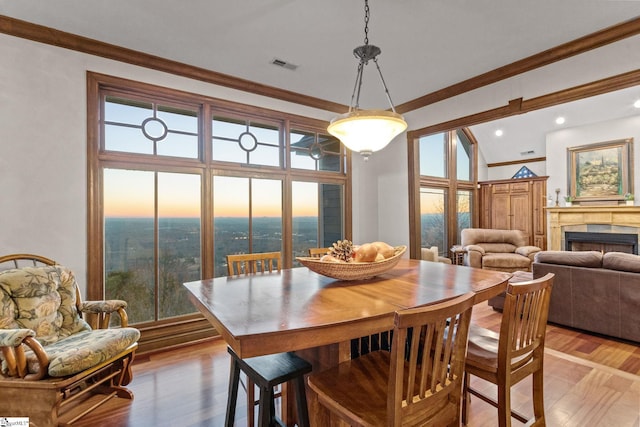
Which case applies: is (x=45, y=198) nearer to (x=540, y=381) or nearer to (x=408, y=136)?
(x=540, y=381)

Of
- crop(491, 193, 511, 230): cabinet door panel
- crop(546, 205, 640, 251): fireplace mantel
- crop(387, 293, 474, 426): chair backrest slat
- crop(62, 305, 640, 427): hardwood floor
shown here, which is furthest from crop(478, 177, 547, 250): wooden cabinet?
crop(387, 293, 474, 426): chair backrest slat

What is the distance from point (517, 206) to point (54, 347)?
27.4ft

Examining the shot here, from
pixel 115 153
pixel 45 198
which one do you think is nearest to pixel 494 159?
pixel 115 153

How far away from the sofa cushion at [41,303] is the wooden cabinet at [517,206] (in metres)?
8.09

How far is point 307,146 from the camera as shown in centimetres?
420

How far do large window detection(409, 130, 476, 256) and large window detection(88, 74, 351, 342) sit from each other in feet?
10.1

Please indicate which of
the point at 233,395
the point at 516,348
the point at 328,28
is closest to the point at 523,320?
the point at 516,348

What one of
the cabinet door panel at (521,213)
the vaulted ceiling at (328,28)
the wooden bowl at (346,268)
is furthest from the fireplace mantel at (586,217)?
the wooden bowl at (346,268)

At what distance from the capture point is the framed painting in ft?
18.9

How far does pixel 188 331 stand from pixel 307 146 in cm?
258

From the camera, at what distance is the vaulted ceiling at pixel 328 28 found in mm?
2258

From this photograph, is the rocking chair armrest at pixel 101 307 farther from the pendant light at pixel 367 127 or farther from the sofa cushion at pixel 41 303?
the pendant light at pixel 367 127

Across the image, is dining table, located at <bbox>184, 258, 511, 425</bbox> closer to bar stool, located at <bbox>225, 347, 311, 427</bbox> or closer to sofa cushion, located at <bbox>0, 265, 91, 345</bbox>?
bar stool, located at <bbox>225, 347, 311, 427</bbox>

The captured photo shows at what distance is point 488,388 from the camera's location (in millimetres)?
2266
